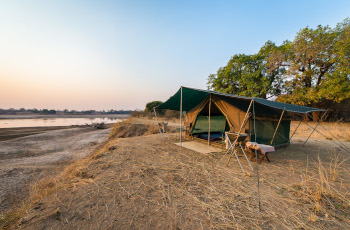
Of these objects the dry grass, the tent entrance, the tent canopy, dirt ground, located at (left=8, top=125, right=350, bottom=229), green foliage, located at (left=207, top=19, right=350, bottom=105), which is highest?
green foliage, located at (left=207, top=19, right=350, bottom=105)

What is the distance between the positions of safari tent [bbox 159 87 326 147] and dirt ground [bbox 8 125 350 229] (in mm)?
1904

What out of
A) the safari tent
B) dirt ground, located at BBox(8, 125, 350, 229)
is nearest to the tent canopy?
the safari tent

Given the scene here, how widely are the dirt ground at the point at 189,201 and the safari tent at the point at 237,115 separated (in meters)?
1.90

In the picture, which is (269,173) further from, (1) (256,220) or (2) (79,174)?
(2) (79,174)

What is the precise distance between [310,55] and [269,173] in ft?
42.9

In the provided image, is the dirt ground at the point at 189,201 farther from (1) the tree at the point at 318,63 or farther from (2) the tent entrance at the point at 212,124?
(1) the tree at the point at 318,63

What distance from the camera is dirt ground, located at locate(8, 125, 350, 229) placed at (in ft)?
6.18

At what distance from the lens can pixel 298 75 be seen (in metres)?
12.8

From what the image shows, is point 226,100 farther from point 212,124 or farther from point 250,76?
point 250,76

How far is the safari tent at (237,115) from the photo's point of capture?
519cm

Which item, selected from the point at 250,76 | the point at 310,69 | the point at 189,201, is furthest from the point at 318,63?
the point at 189,201

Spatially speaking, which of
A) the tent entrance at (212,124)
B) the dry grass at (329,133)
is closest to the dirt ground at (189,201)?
the tent entrance at (212,124)

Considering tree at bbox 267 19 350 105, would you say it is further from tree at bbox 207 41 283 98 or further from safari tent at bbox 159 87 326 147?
safari tent at bbox 159 87 326 147

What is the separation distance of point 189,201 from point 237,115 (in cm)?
396
